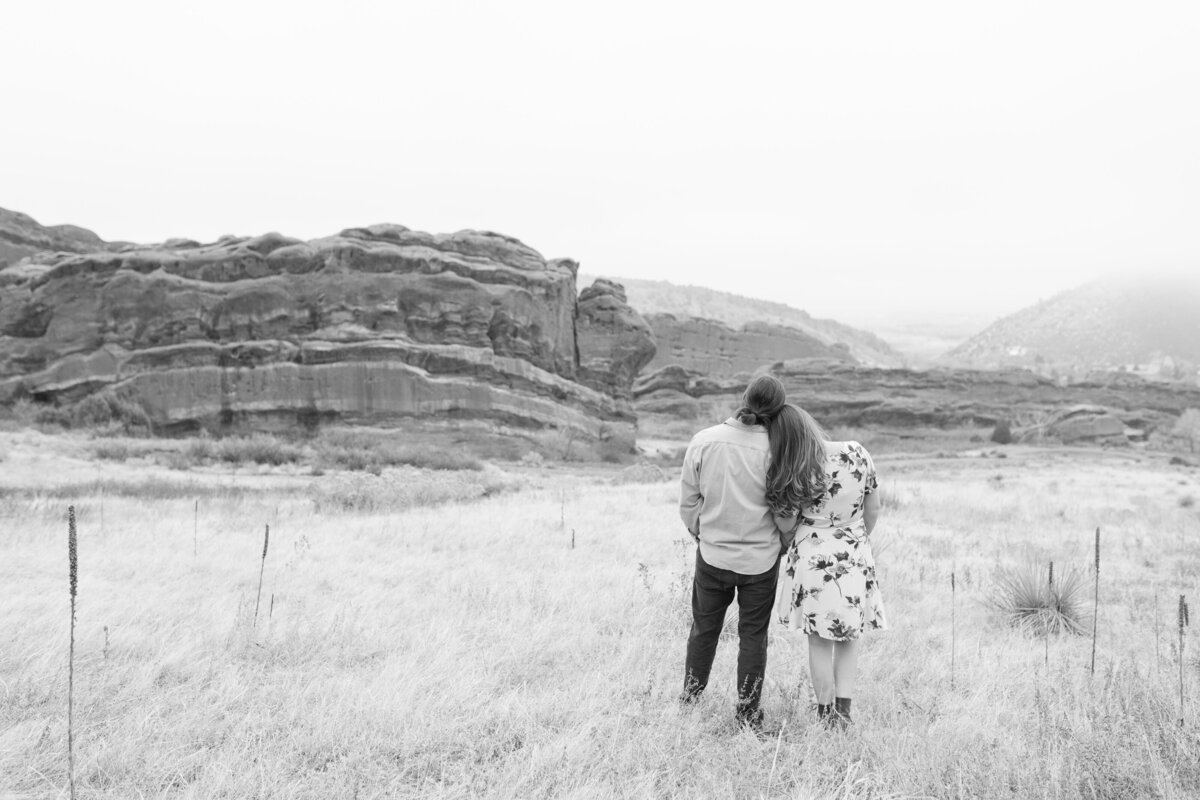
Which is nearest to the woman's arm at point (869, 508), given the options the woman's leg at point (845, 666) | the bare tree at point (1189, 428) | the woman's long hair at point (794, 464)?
the woman's long hair at point (794, 464)

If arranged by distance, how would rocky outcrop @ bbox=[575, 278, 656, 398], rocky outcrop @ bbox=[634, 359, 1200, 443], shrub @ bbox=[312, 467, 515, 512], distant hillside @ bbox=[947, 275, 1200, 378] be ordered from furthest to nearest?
distant hillside @ bbox=[947, 275, 1200, 378] → rocky outcrop @ bbox=[634, 359, 1200, 443] → rocky outcrop @ bbox=[575, 278, 656, 398] → shrub @ bbox=[312, 467, 515, 512]

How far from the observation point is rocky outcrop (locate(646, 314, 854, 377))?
311 ft

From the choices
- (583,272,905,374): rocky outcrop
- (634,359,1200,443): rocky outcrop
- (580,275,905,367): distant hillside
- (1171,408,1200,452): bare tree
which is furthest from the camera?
(580,275,905,367): distant hillside

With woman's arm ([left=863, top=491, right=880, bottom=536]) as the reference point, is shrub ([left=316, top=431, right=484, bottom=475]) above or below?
below

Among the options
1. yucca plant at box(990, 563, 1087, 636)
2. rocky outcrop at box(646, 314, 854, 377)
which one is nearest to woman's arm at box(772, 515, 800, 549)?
yucca plant at box(990, 563, 1087, 636)

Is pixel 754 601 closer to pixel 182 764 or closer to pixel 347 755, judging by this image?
pixel 347 755

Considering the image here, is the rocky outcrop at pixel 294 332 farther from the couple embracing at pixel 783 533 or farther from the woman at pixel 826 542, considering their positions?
the woman at pixel 826 542

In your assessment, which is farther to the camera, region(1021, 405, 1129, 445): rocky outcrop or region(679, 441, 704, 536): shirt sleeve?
region(1021, 405, 1129, 445): rocky outcrop

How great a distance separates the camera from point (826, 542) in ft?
14.1

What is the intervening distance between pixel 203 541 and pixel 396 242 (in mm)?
34422

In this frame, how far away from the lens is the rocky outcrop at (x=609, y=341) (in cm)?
5016

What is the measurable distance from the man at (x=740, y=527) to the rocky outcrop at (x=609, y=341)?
44.5m

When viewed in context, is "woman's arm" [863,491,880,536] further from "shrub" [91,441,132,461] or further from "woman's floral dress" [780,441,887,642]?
"shrub" [91,441,132,461]

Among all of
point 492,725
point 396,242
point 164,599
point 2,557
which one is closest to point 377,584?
point 164,599
